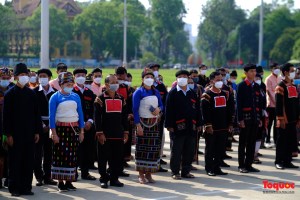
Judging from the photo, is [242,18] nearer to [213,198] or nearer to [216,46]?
[216,46]

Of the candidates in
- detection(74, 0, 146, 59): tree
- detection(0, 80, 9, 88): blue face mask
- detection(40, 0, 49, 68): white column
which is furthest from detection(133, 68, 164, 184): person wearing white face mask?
detection(74, 0, 146, 59): tree

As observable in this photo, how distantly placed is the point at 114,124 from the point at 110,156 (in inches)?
22.4

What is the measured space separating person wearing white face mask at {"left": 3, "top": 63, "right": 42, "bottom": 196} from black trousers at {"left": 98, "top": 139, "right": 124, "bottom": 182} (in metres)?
1.25

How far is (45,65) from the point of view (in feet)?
54.6

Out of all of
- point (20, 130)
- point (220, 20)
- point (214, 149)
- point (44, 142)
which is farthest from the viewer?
point (220, 20)

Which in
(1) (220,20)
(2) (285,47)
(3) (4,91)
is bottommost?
(3) (4,91)

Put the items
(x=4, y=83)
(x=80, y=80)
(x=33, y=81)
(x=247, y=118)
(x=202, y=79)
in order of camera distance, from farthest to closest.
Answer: (x=202, y=79)
(x=247, y=118)
(x=80, y=80)
(x=33, y=81)
(x=4, y=83)

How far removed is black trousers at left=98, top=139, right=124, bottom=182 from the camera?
10328mm

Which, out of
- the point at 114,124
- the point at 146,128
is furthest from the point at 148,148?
the point at 114,124

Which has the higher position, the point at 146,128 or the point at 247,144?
the point at 146,128

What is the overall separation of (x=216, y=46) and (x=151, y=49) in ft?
67.7

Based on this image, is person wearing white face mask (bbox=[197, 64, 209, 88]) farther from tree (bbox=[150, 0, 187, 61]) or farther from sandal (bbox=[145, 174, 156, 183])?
tree (bbox=[150, 0, 187, 61])

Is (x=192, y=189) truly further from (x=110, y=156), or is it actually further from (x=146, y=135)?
(x=110, y=156)

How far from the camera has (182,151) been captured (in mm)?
11242
